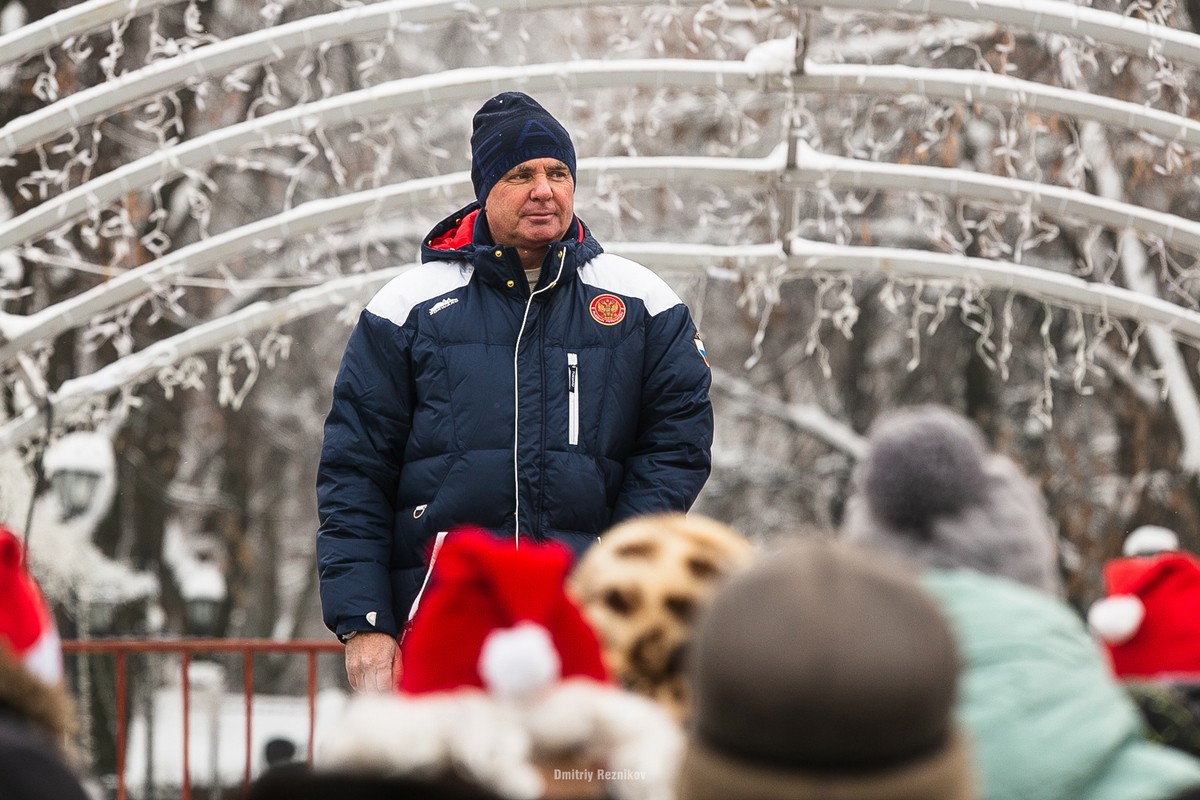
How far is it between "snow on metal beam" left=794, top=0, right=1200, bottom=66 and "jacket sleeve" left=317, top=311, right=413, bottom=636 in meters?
2.26

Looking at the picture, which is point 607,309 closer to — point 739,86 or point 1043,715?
point 1043,715

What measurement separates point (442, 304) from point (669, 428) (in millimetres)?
619

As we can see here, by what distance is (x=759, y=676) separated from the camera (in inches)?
74.2

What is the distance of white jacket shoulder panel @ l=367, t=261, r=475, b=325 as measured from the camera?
4227 mm

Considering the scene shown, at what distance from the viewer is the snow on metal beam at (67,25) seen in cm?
590

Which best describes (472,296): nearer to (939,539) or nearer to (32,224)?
(939,539)

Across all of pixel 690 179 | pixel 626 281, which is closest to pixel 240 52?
pixel 690 179

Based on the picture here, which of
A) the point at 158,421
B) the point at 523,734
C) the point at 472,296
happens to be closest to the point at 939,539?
the point at 523,734

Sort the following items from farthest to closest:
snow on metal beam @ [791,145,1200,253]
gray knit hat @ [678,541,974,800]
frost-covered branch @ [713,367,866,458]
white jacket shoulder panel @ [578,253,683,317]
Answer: frost-covered branch @ [713,367,866,458]
snow on metal beam @ [791,145,1200,253]
white jacket shoulder panel @ [578,253,683,317]
gray knit hat @ [678,541,974,800]

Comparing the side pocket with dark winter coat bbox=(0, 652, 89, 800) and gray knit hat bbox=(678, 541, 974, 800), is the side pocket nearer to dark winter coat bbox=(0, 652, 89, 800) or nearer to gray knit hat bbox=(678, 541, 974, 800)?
dark winter coat bbox=(0, 652, 89, 800)

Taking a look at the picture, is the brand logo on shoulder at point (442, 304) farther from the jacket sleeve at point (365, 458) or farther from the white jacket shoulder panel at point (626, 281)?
the white jacket shoulder panel at point (626, 281)

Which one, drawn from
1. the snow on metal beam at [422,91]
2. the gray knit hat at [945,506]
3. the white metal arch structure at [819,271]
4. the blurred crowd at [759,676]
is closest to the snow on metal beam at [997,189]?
the white metal arch structure at [819,271]

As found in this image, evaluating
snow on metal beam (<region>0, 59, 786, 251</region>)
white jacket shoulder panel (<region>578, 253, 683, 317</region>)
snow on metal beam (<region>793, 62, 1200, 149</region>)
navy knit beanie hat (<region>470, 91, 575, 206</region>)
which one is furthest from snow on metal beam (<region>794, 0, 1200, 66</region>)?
white jacket shoulder panel (<region>578, 253, 683, 317</region>)

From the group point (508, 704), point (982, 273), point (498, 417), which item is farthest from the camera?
point (982, 273)
